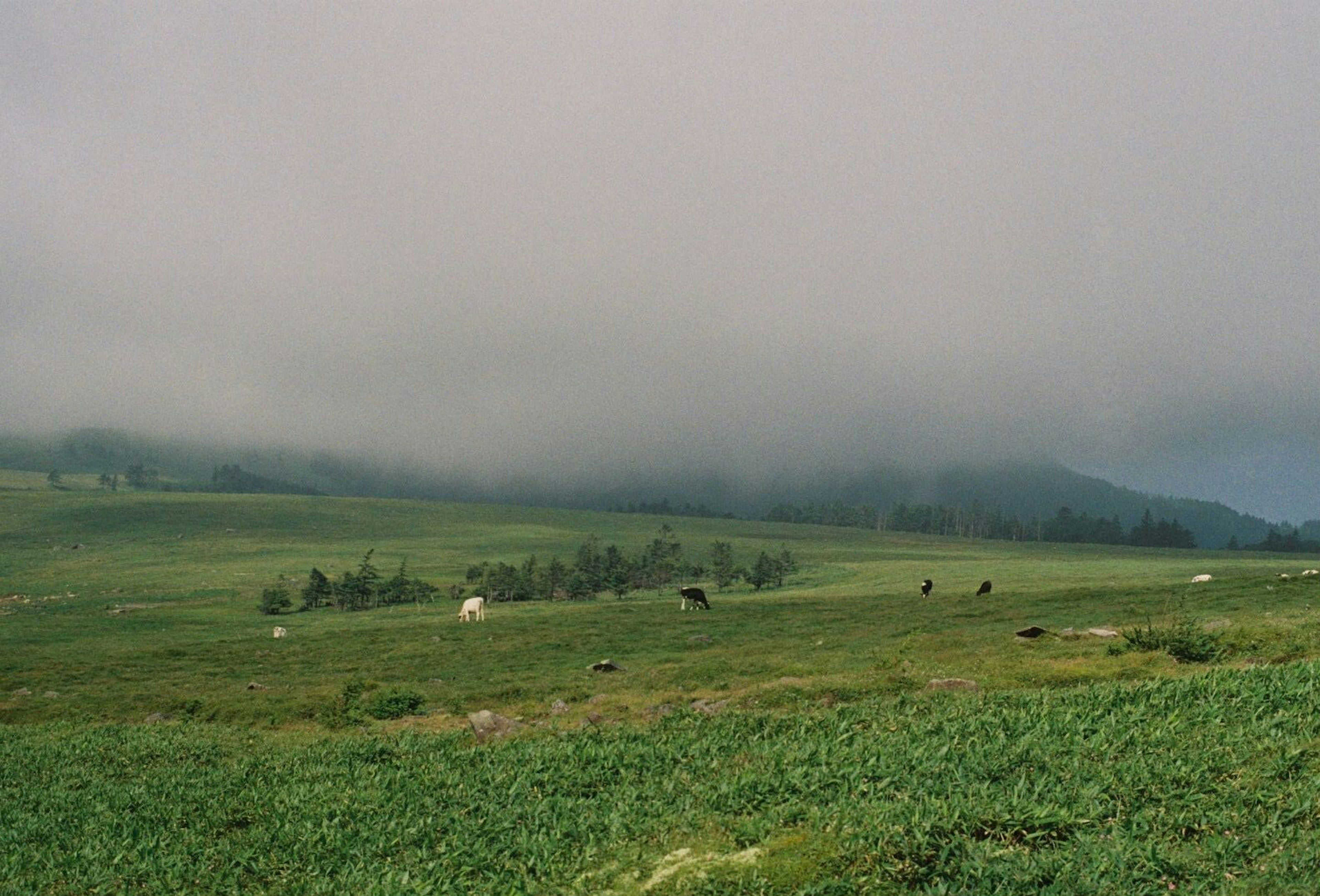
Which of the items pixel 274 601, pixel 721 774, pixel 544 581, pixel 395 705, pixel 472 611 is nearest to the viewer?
pixel 721 774

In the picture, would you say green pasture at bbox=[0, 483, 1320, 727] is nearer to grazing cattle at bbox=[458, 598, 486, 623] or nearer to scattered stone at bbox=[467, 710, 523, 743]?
grazing cattle at bbox=[458, 598, 486, 623]

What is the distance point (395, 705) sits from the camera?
104ft

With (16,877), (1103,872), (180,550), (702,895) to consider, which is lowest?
(180,550)

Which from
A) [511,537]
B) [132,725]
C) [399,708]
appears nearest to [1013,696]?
[399,708]

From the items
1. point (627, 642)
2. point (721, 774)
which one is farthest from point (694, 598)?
point (721, 774)

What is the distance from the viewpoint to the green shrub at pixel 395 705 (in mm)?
31156

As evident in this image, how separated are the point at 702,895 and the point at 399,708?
2490cm

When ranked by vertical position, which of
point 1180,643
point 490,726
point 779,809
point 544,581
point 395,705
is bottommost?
point 544,581

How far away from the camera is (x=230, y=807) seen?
53.0 ft

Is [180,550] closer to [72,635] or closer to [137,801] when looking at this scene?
[72,635]

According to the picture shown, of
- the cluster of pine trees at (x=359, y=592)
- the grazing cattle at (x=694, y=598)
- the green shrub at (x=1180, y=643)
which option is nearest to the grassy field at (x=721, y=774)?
the green shrub at (x=1180, y=643)

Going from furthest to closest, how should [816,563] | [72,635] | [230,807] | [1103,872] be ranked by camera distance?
[816,563] < [72,635] < [230,807] < [1103,872]

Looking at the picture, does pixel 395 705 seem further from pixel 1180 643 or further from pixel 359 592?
pixel 359 592

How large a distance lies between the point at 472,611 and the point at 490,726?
54913 millimetres
